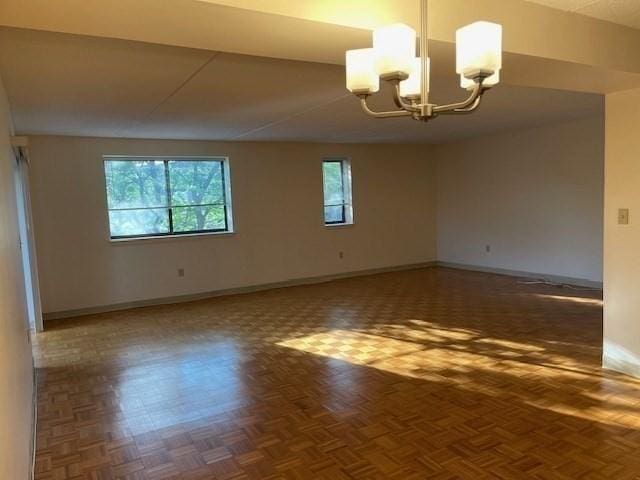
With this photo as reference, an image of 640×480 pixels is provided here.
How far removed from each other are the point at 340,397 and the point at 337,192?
4826mm

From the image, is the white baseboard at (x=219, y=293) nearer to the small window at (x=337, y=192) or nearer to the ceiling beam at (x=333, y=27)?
the small window at (x=337, y=192)

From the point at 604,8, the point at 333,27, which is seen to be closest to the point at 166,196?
the point at 333,27

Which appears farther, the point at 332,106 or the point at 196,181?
the point at 196,181

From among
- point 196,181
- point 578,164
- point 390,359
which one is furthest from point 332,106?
point 578,164

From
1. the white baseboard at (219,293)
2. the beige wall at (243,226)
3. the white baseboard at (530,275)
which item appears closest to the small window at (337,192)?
the beige wall at (243,226)

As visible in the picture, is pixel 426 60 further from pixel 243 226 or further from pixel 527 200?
pixel 527 200

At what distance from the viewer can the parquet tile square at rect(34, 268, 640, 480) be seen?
220cm

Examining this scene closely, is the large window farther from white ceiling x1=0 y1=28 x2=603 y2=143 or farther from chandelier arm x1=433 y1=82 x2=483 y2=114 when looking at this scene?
chandelier arm x1=433 y1=82 x2=483 y2=114

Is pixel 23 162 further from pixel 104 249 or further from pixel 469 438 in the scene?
pixel 469 438

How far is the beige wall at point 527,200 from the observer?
19.2 ft

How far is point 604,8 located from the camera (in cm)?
224

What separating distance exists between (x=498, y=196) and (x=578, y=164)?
1.30 metres

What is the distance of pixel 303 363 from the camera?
357 cm

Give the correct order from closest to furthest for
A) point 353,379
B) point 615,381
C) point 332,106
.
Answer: point 615,381 < point 353,379 < point 332,106
